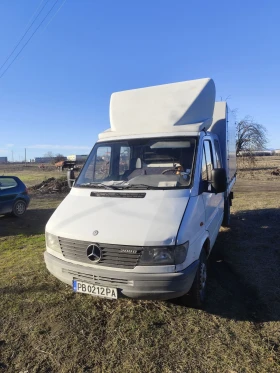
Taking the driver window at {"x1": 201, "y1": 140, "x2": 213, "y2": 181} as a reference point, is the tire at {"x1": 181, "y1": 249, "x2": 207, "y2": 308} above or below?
below

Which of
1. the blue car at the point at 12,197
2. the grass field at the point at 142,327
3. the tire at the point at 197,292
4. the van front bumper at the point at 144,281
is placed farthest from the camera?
the blue car at the point at 12,197

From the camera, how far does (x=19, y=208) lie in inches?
411

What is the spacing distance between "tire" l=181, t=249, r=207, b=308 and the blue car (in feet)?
26.2

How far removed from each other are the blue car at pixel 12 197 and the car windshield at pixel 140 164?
630 centimetres

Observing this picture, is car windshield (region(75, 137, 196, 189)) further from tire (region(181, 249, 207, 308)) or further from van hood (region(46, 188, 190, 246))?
tire (region(181, 249, 207, 308))

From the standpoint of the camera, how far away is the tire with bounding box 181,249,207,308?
3672 millimetres

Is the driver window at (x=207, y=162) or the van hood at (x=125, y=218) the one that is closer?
the van hood at (x=125, y=218)

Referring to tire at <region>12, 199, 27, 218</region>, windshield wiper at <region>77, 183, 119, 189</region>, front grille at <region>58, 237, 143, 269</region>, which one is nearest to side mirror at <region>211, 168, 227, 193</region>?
windshield wiper at <region>77, 183, 119, 189</region>

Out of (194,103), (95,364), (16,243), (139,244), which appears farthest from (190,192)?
(16,243)

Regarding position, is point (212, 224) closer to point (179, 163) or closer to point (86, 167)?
point (179, 163)

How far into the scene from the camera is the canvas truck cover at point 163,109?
15.5 ft

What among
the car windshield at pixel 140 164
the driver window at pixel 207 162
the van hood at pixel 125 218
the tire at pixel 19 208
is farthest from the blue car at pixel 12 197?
the driver window at pixel 207 162

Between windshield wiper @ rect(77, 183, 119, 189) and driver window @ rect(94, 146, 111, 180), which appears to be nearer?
windshield wiper @ rect(77, 183, 119, 189)

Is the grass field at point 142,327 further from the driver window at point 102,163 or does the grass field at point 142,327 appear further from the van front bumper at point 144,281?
the driver window at point 102,163
